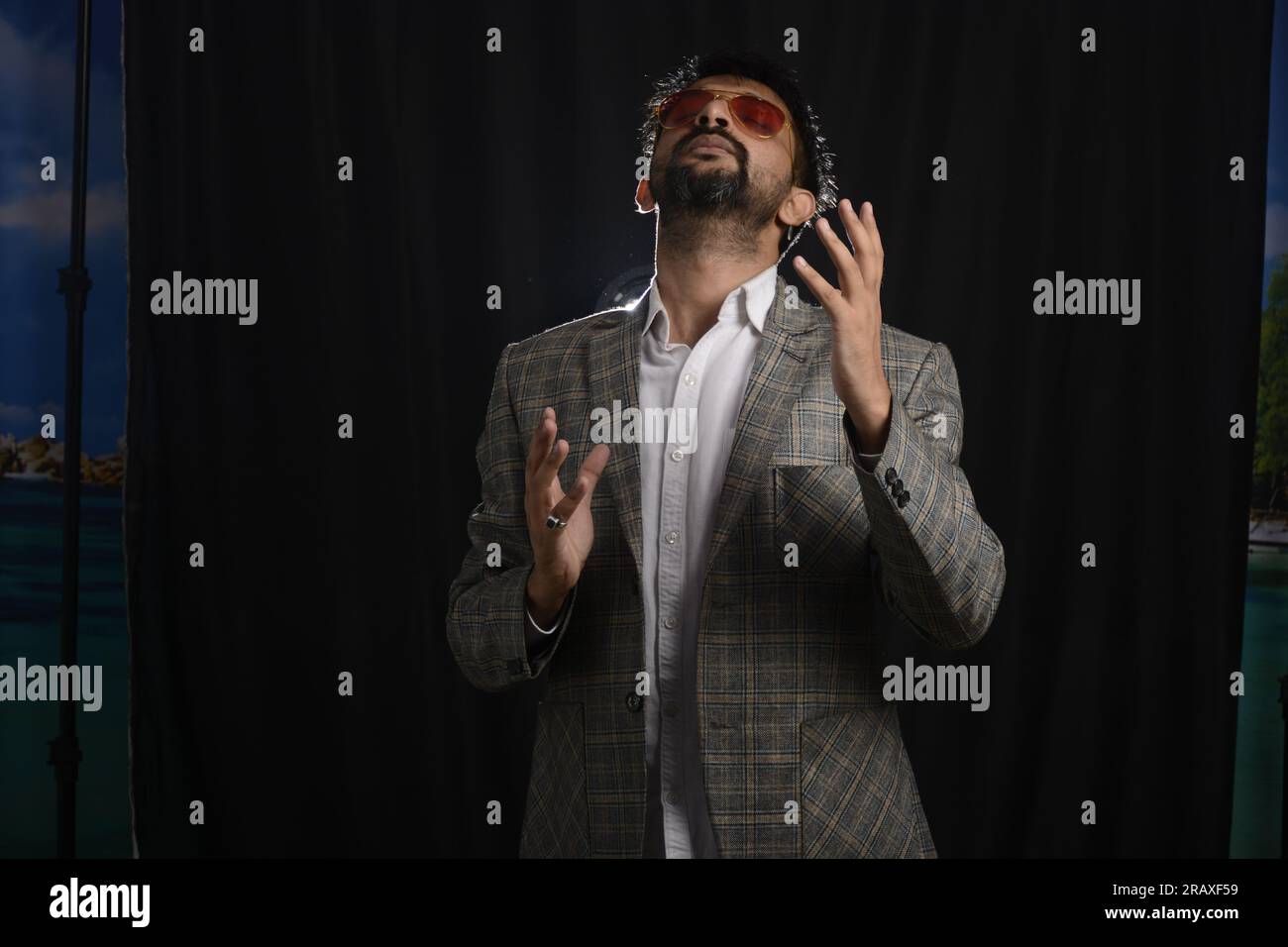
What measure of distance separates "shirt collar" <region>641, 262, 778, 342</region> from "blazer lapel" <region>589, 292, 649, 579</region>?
0.04 metres

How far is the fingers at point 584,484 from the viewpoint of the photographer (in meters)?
1.67

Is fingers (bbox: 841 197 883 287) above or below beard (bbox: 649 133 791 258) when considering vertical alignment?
below

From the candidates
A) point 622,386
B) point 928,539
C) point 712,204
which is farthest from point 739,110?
point 928,539

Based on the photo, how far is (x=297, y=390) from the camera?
9.17 feet

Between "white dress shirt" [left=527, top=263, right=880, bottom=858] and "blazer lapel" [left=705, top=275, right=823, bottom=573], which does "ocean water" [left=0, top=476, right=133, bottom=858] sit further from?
"blazer lapel" [left=705, top=275, right=823, bottom=573]

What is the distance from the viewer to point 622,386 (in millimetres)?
1924

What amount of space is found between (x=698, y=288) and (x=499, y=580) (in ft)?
1.93

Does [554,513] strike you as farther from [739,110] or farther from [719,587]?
[739,110]

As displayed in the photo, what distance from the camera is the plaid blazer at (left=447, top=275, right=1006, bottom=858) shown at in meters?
1.77

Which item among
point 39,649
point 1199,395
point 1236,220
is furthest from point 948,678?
point 39,649

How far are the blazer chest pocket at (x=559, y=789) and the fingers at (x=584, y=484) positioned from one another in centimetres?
36

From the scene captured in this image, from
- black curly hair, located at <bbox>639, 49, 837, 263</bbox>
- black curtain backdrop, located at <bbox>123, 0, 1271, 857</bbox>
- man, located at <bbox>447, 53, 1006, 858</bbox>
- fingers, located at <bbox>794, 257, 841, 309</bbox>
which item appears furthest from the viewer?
black curtain backdrop, located at <bbox>123, 0, 1271, 857</bbox>

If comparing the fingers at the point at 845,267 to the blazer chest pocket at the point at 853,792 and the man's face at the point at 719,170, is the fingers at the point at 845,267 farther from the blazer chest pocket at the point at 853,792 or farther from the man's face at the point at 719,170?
the blazer chest pocket at the point at 853,792

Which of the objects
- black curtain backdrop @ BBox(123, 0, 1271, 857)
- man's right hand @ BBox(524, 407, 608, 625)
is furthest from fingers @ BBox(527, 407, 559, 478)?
black curtain backdrop @ BBox(123, 0, 1271, 857)
